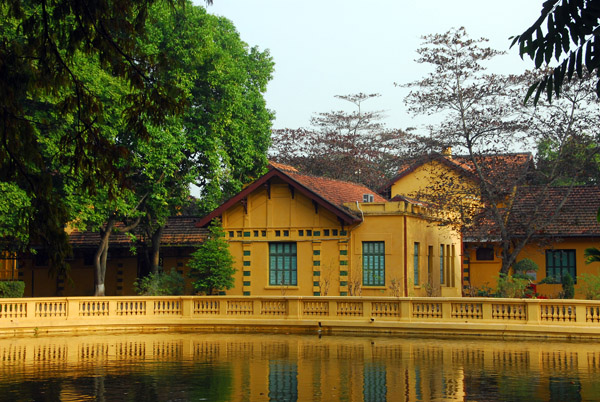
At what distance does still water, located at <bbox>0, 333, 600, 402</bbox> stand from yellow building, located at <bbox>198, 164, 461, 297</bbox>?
7.58m

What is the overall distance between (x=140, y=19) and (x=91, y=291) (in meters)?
35.7

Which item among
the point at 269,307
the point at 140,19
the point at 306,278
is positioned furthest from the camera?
the point at 306,278

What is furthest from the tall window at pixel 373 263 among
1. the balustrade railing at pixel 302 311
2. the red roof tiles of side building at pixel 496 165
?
the balustrade railing at pixel 302 311

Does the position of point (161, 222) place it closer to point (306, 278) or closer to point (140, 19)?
point (306, 278)

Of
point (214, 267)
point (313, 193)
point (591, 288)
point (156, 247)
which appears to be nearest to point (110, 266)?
point (156, 247)

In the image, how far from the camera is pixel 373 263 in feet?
119

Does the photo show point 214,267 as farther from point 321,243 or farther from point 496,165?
point 496,165

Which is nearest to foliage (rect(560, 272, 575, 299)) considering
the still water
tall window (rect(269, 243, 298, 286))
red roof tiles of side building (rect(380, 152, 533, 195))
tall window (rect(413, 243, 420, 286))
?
red roof tiles of side building (rect(380, 152, 533, 195))

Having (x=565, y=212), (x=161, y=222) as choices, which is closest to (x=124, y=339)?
(x=161, y=222)

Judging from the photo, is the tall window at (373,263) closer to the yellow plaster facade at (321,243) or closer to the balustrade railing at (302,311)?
the yellow plaster facade at (321,243)

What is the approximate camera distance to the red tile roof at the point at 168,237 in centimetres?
4475

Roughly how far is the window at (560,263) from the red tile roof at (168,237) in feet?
56.6

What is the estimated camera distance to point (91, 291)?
46.4 metres

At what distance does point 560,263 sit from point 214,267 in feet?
53.0
